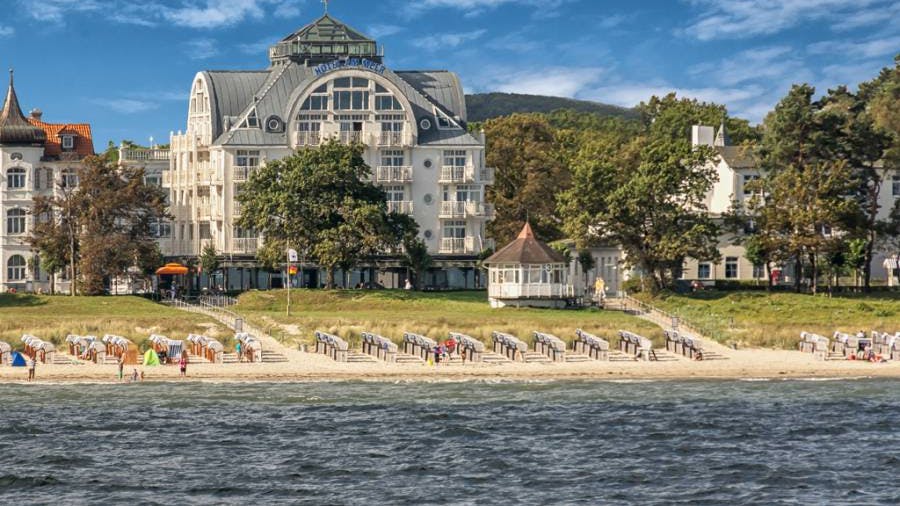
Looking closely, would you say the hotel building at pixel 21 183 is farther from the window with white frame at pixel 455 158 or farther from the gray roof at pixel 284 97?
the window with white frame at pixel 455 158

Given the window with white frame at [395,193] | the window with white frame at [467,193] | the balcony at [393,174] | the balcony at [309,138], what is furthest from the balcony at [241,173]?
the window with white frame at [467,193]

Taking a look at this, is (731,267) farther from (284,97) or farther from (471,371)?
(471,371)

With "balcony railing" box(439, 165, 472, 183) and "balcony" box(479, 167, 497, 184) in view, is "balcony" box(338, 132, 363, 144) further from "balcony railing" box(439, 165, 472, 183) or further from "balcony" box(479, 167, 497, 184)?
"balcony" box(479, 167, 497, 184)

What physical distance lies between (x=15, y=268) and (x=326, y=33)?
27.0m

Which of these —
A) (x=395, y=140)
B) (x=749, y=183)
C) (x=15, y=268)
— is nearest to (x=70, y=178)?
(x=15, y=268)

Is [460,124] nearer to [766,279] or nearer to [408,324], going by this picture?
[766,279]

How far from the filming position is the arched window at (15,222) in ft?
357

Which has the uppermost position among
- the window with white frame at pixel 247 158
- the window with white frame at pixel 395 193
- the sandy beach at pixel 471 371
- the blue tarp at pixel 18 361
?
the window with white frame at pixel 247 158

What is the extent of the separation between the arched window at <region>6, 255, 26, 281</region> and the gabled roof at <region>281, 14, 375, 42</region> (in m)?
24.1

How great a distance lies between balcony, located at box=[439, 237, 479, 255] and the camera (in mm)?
108812

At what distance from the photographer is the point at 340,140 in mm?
106875

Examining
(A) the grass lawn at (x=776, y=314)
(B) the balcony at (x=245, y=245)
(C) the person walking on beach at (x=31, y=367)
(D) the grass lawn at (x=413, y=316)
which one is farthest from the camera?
(B) the balcony at (x=245, y=245)

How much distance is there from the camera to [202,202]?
110562 mm

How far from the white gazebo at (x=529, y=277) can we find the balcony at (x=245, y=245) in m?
19.3
